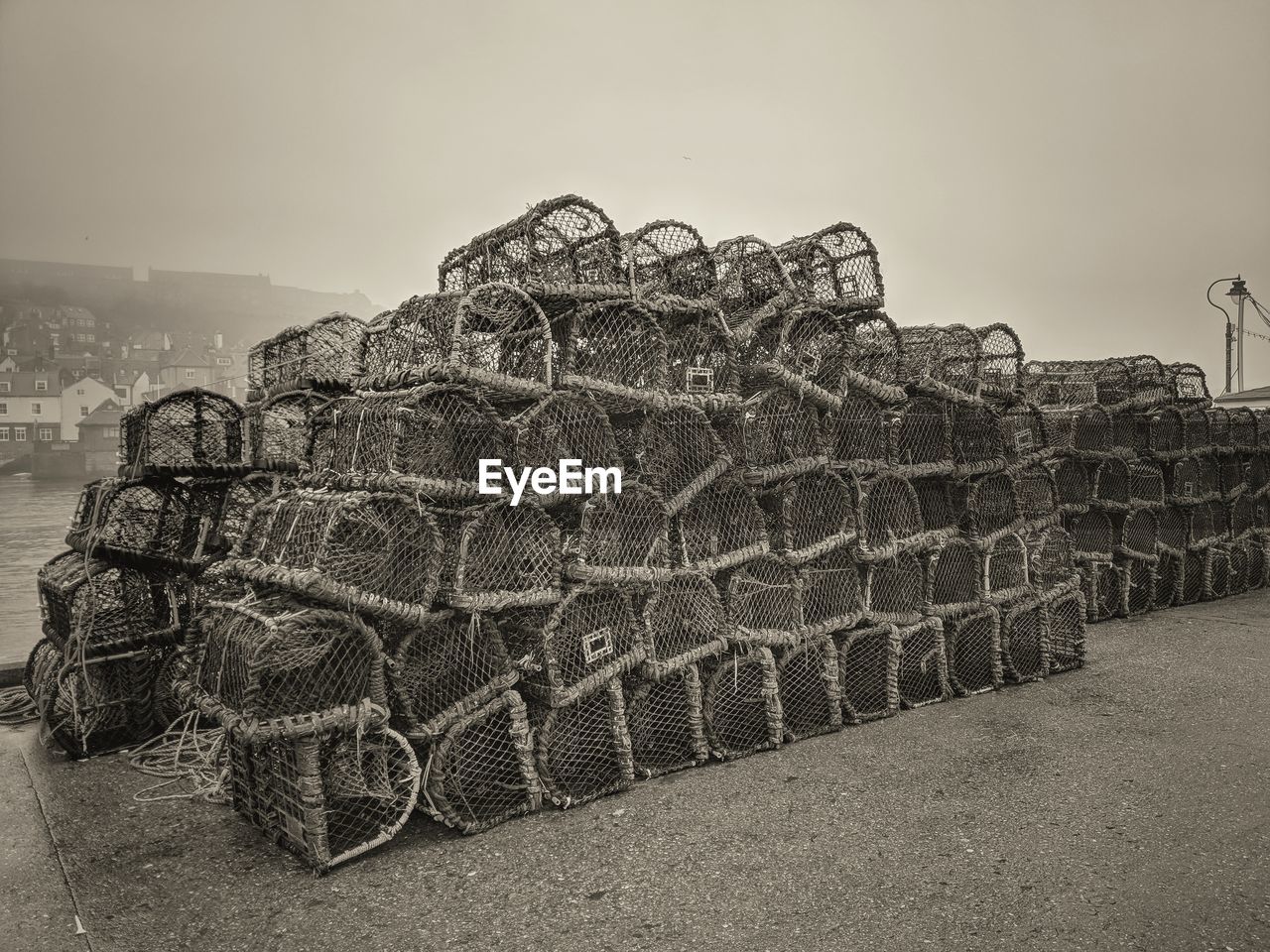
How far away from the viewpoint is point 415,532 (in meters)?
3.54

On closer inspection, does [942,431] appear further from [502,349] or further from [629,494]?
[502,349]

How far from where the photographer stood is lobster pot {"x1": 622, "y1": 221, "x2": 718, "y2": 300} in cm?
464

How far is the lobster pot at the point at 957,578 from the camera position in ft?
17.5

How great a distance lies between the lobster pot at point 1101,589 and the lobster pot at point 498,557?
5299 mm

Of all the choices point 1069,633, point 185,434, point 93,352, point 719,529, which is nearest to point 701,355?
point 719,529

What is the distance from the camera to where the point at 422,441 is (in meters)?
3.80

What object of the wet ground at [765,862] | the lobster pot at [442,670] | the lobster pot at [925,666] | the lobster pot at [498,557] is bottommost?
the wet ground at [765,862]

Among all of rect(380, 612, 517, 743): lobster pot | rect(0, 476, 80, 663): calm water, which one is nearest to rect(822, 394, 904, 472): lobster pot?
rect(380, 612, 517, 743): lobster pot

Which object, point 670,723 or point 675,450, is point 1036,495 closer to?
point 675,450

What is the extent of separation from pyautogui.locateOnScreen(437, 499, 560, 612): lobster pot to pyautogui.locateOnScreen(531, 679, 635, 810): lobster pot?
0.54m

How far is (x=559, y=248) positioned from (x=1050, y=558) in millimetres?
4092

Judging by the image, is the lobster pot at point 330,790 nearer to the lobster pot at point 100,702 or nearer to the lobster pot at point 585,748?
the lobster pot at point 585,748

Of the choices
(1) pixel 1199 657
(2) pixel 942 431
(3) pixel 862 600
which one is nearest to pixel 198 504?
(3) pixel 862 600

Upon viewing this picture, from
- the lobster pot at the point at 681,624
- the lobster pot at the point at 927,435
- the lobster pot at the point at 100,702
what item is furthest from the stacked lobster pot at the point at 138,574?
the lobster pot at the point at 927,435
